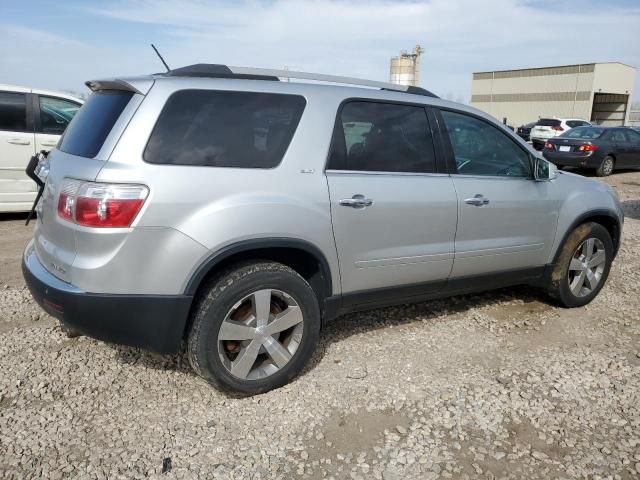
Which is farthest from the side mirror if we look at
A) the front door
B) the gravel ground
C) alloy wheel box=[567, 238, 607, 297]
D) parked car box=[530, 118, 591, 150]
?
parked car box=[530, 118, 591, 150]

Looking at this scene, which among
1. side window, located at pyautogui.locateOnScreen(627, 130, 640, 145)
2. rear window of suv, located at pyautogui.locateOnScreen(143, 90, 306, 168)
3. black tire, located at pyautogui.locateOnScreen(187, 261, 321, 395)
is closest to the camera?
rear window of suv, located at pyautogui.locateOnScreen(143, 90, 306, 168)

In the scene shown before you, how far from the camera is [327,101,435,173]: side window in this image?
3.16 metres

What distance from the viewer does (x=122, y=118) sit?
8.66ft

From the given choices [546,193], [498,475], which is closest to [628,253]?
[546,193]

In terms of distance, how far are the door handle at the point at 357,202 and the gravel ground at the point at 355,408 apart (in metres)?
1.07

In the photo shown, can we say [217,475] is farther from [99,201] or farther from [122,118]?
[122,118]

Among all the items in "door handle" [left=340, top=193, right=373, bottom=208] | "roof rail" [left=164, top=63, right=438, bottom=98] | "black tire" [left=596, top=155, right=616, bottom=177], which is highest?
"roof rail" [left=164, top=63, right=438, bottom=98]

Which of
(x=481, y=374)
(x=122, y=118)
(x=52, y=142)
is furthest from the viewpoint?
(x=52, y=142)

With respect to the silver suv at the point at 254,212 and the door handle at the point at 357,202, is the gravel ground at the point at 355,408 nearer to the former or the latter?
the silver suv at the point at 254,212

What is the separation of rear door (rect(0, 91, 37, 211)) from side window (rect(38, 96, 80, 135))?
0.54ft

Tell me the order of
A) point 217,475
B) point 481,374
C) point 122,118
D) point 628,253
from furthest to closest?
point 628,253 → point 481,374 → point 122,118 → point 217,475

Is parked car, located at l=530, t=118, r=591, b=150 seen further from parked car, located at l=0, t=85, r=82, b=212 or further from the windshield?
parked car, located at l=0, t=85, r=82, b=212

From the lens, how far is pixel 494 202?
3738 mm

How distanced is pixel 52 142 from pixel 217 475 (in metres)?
6.00
